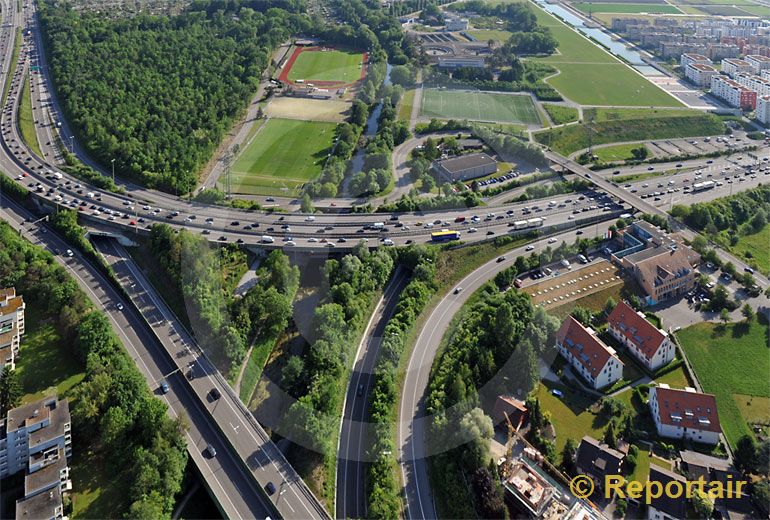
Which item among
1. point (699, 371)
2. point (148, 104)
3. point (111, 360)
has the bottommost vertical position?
point (699, 371)

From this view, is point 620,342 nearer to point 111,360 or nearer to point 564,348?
point 564,348

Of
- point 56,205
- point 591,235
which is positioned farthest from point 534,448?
point 56,205

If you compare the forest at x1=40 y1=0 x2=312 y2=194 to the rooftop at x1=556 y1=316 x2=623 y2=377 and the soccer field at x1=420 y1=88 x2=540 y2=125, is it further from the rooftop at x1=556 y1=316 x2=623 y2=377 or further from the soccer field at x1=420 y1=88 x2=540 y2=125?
the rooftop at x1=556 y1=316 x2=623 y2=377

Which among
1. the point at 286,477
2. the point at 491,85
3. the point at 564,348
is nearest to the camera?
the point at 286,477

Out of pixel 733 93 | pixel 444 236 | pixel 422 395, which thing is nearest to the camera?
pixel 422 395

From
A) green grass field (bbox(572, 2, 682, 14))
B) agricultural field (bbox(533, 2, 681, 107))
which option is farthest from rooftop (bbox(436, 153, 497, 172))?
green grass field (bbox(572, 2, 682, 14))

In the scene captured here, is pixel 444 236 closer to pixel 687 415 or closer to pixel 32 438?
pixel 687 415

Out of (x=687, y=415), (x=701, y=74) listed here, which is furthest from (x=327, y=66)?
(x=687, y=415)
